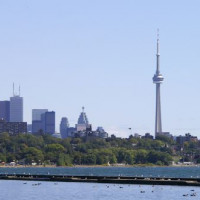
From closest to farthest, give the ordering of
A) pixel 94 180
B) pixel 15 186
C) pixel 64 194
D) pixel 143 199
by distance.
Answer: pixel 143 199 → pixel 64 194 → pixel 15 186 → pixel 94 180

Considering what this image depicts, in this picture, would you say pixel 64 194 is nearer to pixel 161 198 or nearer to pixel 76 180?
pixel 161 198

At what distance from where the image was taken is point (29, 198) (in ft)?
472

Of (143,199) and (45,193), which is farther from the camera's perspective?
(45,193)

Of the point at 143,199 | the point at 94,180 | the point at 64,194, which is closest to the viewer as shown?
the point at 143,199

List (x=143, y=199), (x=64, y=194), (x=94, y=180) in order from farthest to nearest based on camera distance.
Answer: (x=94, y=180), (x=64, y=194), (x=143, y=199)

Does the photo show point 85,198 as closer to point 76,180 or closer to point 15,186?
Answer: point 15,186

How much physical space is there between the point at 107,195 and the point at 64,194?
22.9 feet

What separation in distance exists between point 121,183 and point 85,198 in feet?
129

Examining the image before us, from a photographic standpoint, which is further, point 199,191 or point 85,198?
point 199,191

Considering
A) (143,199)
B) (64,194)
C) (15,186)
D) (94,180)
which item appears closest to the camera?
(143,199)

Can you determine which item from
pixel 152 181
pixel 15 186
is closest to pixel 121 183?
pixel 152 181

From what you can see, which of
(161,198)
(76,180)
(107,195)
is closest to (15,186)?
(76,180)

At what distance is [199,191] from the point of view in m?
154

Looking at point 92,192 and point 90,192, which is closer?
point 92,192
